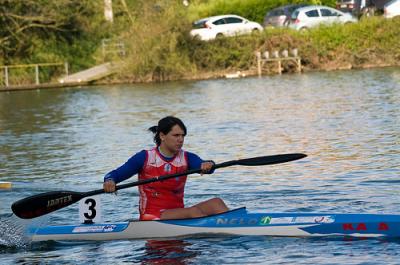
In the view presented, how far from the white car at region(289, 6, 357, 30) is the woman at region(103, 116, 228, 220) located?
40.7 meters

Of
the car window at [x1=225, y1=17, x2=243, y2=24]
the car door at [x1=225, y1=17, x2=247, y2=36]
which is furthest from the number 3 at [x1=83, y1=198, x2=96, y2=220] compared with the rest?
the car window at [x1=225, y1=17, x2=243, y2=24]

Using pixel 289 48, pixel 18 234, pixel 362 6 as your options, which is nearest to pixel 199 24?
pixel 289 48

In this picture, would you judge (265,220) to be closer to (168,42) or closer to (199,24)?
(168,42)

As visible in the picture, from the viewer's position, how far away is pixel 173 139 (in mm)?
11398

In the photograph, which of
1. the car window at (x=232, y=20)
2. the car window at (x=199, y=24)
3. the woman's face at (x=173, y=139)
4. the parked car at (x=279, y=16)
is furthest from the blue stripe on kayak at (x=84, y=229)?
the parked car at (x=279, y=16)

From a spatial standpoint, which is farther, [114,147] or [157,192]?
[114,147]

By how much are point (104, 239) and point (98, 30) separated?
4433 centimetres

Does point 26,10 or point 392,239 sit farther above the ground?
point 26,10

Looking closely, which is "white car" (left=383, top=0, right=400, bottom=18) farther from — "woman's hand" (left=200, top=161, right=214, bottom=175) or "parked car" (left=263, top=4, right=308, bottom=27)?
"woman's hand" (left=200, top=161, right=214, bottom=175)

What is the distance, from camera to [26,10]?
2052 inches

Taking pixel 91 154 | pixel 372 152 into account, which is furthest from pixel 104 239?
pixel 91 154

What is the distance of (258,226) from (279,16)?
4342 cm

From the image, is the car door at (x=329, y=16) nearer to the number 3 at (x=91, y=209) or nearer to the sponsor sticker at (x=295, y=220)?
the number 3 at (x=91, y=209)

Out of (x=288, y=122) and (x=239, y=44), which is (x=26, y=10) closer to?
(x=239, y=44)
